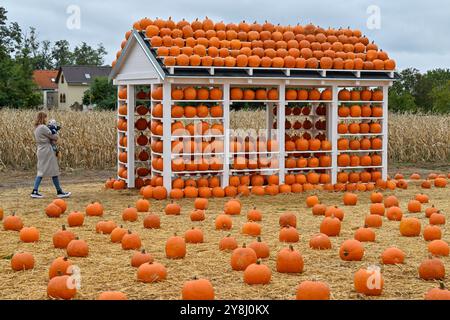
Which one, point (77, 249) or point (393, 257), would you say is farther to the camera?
point (77, 249)

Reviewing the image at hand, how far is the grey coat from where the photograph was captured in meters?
14.9

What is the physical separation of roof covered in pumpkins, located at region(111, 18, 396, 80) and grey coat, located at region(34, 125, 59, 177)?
8.05 feet

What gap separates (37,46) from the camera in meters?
95.3

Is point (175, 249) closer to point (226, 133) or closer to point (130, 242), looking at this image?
point (130, 242)

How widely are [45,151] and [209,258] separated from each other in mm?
7161

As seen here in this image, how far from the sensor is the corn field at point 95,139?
21.5 metres

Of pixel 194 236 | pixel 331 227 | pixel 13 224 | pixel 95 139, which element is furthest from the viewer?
pixel 95 139

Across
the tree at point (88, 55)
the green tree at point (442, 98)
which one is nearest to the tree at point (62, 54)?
the tree at point (88, 55)

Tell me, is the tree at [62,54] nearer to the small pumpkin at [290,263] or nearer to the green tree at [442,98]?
the green tree at [442,98]

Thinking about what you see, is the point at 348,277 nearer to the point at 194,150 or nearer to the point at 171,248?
the point at 171,248

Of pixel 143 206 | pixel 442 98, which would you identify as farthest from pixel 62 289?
pixel 442 98

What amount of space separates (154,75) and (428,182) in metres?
6.71

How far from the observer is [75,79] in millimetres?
85062

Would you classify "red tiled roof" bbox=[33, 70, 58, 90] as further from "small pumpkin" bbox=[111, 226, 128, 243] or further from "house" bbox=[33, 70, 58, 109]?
"small pumpkin" bbox=[111, 226, 128, 243]
